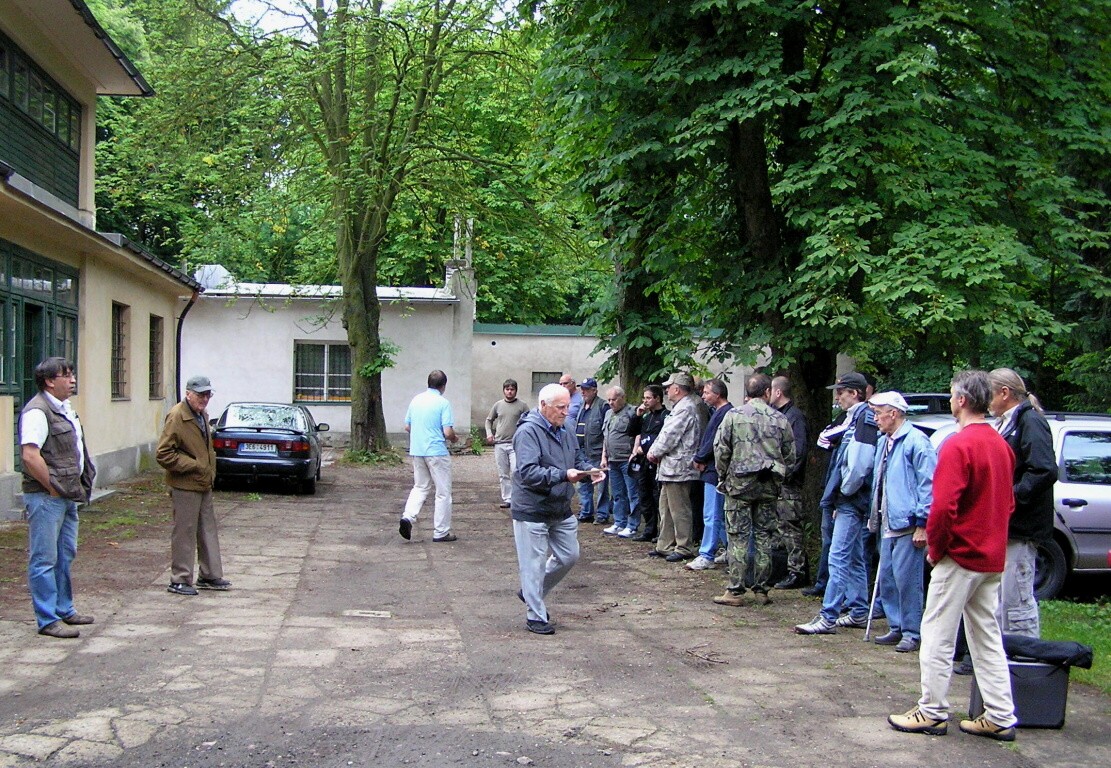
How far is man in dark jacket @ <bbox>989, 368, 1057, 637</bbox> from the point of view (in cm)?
655

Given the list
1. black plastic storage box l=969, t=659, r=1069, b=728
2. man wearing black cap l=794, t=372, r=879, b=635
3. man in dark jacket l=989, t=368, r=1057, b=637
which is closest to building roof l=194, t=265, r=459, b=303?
man wearing black cap l=794, t=372, r=879, b=635

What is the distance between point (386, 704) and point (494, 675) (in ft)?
2.96

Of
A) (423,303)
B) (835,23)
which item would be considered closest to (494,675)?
(835,23)

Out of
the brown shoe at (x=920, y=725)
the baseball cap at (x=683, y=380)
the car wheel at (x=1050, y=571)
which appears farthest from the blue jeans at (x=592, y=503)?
the brown shoe at (x=920, y=725)

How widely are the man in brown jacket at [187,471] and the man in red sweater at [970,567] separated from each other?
6.08 m

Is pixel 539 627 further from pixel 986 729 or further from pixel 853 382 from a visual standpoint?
pixel 986 729

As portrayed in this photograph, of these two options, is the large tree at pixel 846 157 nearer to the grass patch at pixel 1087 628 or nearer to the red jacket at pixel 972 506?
the grass patch at pixel 1087 628

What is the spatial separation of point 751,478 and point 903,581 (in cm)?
165

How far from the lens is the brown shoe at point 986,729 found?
18.6 ft

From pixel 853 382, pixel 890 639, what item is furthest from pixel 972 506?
pixel 853 382

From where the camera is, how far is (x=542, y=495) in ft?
26.5

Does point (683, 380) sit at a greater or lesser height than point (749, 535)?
greater

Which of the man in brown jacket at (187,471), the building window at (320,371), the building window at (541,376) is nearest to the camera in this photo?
the man in brown jacket at (187,471)

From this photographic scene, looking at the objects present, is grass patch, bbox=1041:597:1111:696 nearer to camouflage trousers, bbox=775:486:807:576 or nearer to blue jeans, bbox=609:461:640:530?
camouflage trousers, bbox=775:486:807:576
